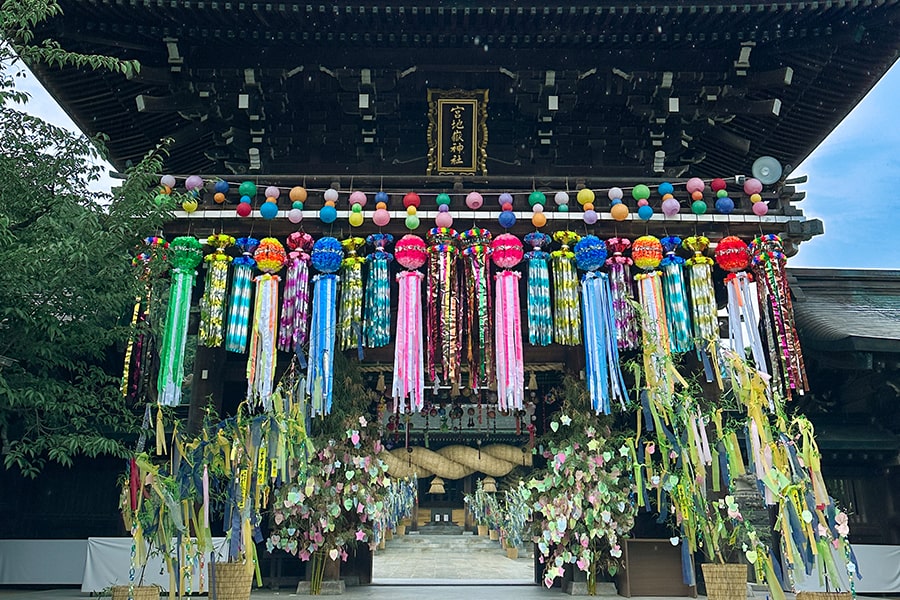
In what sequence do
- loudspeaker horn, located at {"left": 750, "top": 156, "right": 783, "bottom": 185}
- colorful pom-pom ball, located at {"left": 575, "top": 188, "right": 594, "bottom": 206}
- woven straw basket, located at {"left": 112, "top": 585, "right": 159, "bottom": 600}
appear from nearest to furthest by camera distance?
woven straw basket, located at {"left": 112, "top": 585, "right": 159, "bottom": 600} → colorful pom-pom ball, located at {"left": 575, "top": 188, "right": 594, "bottom": 206} → loudspeaker horn, located at {"left": 750, "top": 156, "right": 783, "bottom": 185}

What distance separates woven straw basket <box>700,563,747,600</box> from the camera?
669 cm

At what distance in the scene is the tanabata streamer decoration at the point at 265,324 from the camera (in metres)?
8.67

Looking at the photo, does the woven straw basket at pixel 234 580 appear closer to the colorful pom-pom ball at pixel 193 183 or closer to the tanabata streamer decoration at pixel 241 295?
the tanabata streamer decoration at pixel 241 295

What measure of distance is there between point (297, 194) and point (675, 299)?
17.3ft

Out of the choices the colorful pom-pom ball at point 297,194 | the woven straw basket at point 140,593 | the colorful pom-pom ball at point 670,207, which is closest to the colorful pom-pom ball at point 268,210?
the colorful pom-pom ball at point 297,194

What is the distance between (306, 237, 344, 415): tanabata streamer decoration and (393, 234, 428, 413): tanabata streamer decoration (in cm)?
84

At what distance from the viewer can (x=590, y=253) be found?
9.05 meters

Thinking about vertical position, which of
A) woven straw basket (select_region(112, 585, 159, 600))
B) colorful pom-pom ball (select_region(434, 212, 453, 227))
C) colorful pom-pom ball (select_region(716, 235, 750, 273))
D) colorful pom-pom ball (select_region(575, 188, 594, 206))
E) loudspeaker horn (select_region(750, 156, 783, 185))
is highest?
loudspeaker horn (select_region(750, 156, 783, 185))

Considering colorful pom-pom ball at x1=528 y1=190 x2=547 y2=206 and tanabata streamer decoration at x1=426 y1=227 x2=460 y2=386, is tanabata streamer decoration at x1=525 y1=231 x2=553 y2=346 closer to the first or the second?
colorful pom-pom ball at x1=528 y1=190 x2=547 y2=206

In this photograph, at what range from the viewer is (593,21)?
908 centimetres

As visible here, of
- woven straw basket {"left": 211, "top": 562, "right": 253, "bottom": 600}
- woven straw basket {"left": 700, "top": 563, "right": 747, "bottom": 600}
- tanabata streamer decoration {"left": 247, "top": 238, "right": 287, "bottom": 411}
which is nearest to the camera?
woven straw basket {"left": 700, "top": 563, "right": 747, "bottom": 600}

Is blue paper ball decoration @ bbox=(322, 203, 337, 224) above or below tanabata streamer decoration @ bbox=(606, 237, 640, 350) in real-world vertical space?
above

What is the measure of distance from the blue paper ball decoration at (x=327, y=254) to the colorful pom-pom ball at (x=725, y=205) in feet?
17.0

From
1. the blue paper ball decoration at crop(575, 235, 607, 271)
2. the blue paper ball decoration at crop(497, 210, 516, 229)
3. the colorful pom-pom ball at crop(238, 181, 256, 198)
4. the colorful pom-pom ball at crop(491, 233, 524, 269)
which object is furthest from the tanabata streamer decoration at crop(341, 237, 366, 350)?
the blue paper ball decoration at crop(575, 235, 607, 271)
